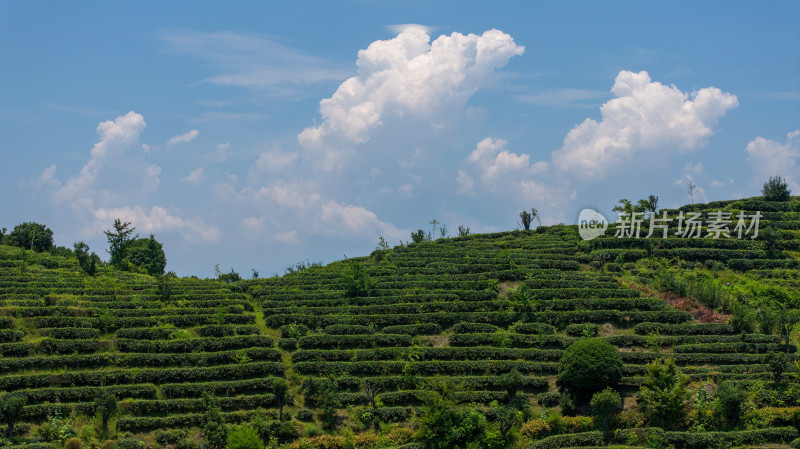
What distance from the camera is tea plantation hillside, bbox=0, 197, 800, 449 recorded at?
118 feet

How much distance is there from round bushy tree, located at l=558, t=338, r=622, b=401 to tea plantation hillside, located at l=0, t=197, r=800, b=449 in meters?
0.11

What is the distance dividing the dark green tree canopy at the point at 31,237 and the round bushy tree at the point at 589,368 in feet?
174

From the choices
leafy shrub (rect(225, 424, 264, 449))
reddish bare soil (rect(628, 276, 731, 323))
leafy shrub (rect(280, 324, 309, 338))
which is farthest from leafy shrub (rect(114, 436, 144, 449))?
reddish bare soil (rect(628, 276, 731, 323))

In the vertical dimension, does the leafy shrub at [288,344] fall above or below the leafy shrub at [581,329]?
above

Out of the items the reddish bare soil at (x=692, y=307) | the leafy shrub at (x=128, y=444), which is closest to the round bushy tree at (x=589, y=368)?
the reddish bare soil at (x=692, y=307)

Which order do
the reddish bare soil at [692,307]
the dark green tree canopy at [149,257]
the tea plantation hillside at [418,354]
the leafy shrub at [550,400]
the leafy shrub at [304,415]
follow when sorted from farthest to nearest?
the dark green tree canopy at [149,257]
the reddish bare soil at [692,307]
the leafy shrub at [550,400]
the leafy shrub at [304,415]
the tea plantation hillside at [418,354]

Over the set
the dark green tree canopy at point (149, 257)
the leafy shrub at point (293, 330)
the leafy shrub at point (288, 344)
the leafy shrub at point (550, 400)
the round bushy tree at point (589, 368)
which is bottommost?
the leafy shrub at point (550, 400)

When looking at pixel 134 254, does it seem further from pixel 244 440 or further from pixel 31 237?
pixel 244 440

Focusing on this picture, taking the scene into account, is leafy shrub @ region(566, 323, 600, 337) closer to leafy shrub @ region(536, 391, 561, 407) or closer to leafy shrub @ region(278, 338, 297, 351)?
leafy shrub @ region(536, 391, 561, 407)

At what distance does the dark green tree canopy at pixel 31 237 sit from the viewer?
6569 cm

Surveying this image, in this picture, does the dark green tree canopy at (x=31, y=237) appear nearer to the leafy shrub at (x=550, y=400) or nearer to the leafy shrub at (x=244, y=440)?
the leafy shrub at (x=244, y=440)

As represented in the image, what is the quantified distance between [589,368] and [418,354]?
1103 centimetres

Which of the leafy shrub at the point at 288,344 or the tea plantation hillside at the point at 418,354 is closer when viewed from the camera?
the tea plantation hillside at the point at 418,354

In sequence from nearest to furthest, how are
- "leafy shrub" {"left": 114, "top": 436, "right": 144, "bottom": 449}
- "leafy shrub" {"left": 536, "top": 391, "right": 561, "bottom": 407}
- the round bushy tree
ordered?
"leafy shrub" {"left": 114, "top": 436, "right": 144, "bottom": 449} < the round bushy tree < "leafy shrub" {"left": 536, "top": 391, "right": 561, "bottom": 407}
